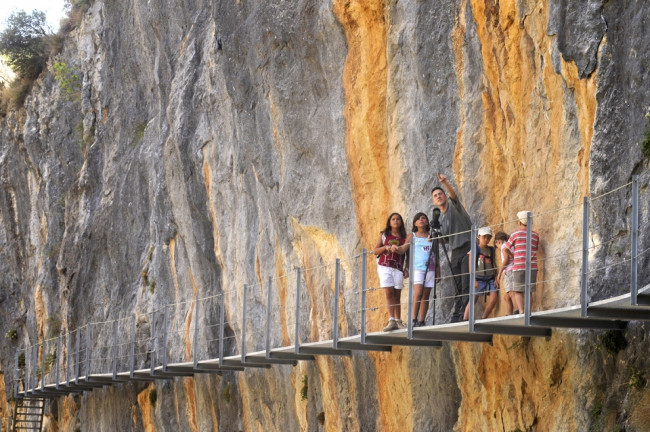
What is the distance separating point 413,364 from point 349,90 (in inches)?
165

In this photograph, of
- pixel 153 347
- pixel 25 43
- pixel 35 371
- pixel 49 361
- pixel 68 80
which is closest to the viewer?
pixel 153 347

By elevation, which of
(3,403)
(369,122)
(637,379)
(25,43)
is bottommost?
(3,403)

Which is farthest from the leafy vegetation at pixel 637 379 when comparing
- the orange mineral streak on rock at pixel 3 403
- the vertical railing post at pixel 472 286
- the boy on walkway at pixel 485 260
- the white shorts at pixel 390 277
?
the orange mineral streak on rock at pixel 3 403

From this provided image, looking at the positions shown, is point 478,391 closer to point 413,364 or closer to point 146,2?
point 413,364

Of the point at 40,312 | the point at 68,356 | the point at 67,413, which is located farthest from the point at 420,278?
the point at 40,312

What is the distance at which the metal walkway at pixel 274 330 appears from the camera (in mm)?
10072

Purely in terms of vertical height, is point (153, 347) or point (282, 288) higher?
point (282, 288)

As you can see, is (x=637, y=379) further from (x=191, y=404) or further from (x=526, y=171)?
(x=191, y=404)

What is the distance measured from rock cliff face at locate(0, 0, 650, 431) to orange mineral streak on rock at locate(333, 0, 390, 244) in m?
0.03

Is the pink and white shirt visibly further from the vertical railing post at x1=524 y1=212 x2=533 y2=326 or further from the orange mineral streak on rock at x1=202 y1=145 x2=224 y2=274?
the orange mineral streak on rock at x1=202 y1=145 x2=224 y2=274

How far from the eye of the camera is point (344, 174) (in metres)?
16.5

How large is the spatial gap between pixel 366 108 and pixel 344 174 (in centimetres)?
109

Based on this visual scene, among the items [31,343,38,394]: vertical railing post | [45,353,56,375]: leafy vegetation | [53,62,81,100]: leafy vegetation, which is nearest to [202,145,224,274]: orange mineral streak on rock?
[31,343,38,394]: vertical railing post

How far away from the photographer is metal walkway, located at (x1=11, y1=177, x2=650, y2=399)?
33.0ft
